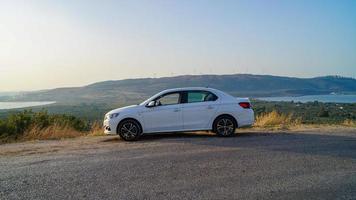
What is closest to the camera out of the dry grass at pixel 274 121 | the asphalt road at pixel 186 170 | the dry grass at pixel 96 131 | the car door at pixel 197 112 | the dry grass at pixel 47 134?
the asphalt road at pixel 186 170

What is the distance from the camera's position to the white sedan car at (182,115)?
12406mm

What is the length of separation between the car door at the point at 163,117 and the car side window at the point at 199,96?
0.50m

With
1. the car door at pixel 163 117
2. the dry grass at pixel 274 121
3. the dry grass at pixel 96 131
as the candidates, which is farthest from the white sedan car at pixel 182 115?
the dry grass at pixel 274 121

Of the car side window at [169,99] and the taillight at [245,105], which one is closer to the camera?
the car side window at [169,99]

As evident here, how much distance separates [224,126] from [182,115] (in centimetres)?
147

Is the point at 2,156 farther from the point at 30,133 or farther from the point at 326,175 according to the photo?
the point at 326,175

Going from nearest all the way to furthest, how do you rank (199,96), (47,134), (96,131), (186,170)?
(186,170), (199,96), (47,134), (96,131)

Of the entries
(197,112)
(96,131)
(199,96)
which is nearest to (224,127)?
(197,112)

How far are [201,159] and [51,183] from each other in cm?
332

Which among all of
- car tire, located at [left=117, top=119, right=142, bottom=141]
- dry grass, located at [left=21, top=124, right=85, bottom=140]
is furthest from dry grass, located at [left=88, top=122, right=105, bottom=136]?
car tire, located at [left=117, top=119, right=142, bottom=141]

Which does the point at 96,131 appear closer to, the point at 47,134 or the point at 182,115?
the point at 47,134

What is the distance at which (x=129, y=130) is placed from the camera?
12320mm

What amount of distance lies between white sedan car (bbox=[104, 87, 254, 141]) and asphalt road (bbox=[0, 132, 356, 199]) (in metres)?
1.24

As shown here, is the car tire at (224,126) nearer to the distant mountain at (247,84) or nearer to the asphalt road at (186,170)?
the asphalt road at (186,170)
